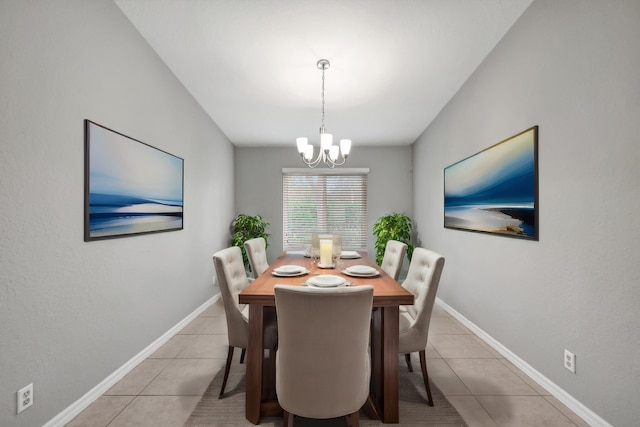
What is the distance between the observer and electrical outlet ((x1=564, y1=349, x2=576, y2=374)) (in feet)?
5.57

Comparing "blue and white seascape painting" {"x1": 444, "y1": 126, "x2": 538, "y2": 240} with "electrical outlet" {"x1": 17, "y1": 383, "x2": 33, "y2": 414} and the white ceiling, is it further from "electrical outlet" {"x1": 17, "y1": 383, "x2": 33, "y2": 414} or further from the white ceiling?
"electrical outlet" {"x1": 17, "y1": 383, "x2": 33, "y2": 414}

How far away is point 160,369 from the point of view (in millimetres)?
2176

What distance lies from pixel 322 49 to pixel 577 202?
215 cm

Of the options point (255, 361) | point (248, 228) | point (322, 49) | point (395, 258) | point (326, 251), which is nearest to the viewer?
point (255, 361)

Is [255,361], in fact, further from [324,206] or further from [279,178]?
[279,178]

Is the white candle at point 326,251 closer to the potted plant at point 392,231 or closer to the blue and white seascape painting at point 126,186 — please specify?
the blue and white seascape painting at point 126,186

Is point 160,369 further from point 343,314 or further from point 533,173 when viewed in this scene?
point 533,173

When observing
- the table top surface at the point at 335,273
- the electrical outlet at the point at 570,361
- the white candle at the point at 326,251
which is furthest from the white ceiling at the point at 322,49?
the electrical outlet at the point at 570,361

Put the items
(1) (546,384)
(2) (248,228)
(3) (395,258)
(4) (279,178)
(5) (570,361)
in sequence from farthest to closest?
(4) (279,178)
(2) (248,228)
(3) (395,258)
(1) (546,384)
(5) (570,361)

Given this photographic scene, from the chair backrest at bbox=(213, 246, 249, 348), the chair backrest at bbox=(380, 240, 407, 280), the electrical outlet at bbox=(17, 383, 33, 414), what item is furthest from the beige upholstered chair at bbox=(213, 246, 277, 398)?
the chair backrest at bbox=(380, 240, 407, 280)

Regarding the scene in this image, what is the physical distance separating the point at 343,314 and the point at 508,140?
207 cm

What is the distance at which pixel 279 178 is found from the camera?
514cm

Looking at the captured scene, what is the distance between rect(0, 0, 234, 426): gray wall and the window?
275 centimetres

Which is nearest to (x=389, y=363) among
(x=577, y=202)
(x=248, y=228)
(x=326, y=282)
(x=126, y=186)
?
(x=326, y=282)
